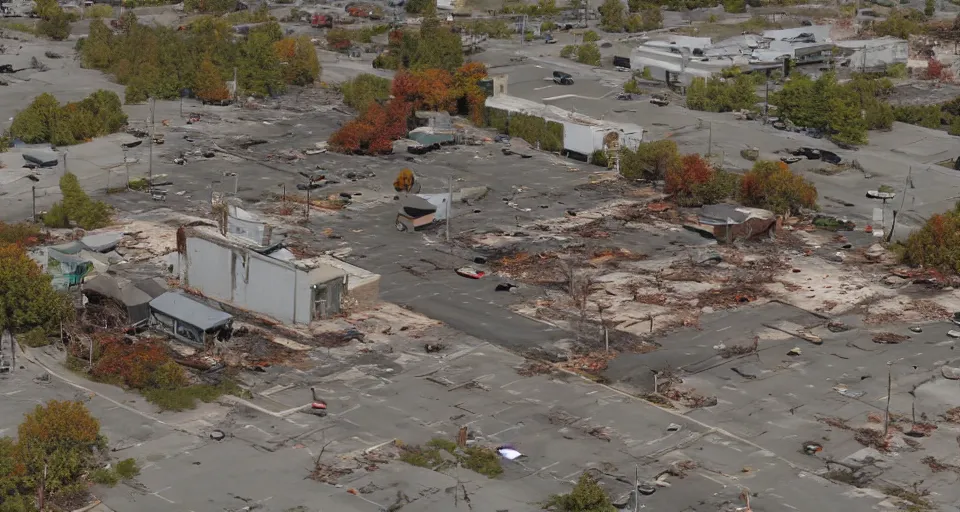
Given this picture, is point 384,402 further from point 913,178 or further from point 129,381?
point 913,178

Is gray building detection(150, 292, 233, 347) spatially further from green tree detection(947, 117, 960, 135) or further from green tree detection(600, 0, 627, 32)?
green tree detection(600, 0, 627, 32)

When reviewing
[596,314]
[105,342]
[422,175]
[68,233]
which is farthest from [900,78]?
[105,342]

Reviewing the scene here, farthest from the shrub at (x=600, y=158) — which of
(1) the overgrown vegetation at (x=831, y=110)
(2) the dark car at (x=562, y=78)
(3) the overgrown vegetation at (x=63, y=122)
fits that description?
(3) the overgrown vegetation at (x=63, y=122)

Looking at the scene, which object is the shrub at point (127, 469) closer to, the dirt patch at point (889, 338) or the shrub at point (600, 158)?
the dirt patch at point (889, 338)

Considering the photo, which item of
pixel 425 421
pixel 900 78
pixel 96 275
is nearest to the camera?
pixel 425 421

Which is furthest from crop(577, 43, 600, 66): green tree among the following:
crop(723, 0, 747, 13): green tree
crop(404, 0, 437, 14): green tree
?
crop(723, 0, 747, 13): green tree

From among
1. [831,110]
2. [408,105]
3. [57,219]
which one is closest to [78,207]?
[57,219]

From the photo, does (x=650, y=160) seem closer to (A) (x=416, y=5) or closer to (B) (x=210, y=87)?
(B) (x=210, y=87)
